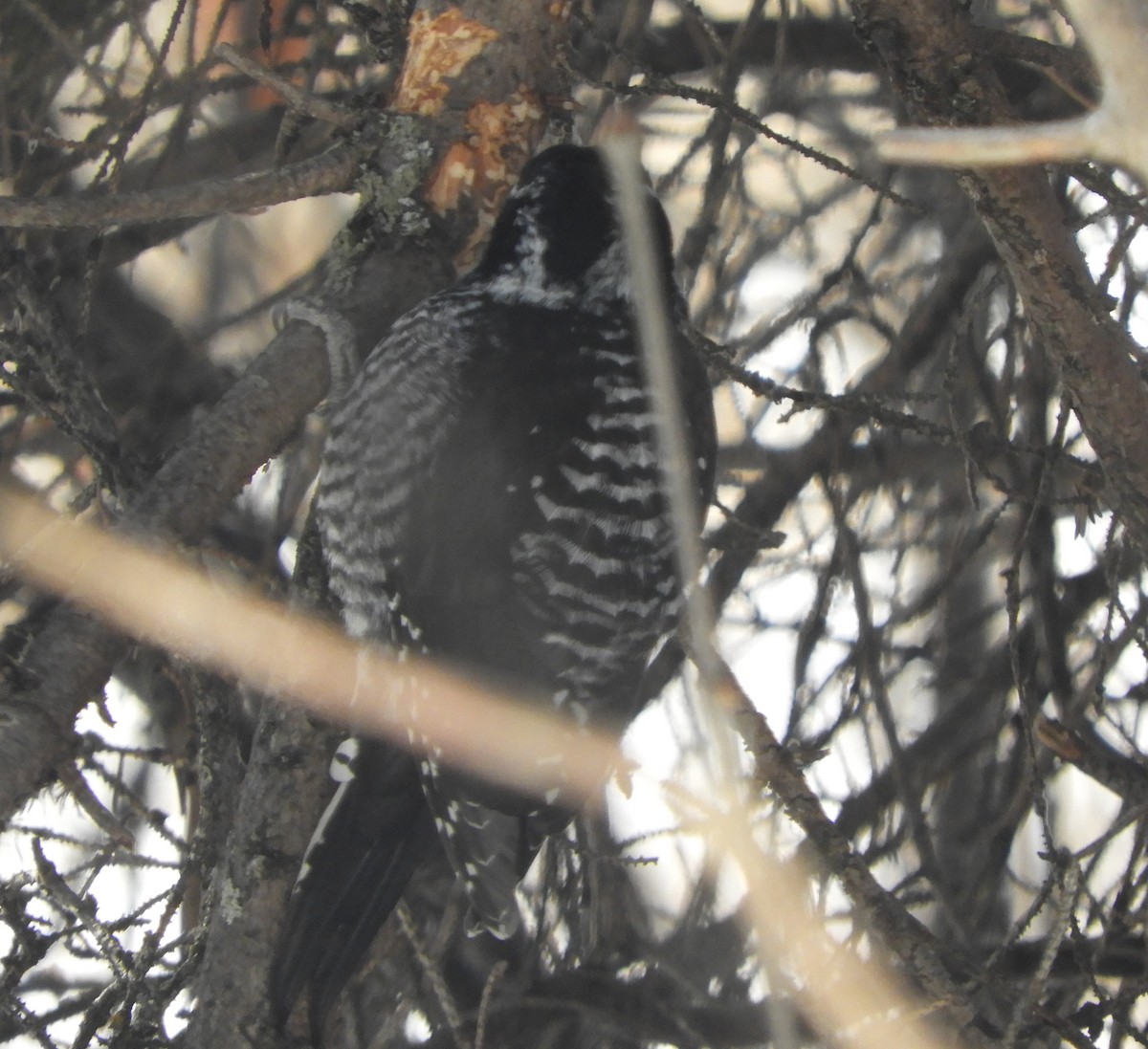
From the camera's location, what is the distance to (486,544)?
2.50 metres

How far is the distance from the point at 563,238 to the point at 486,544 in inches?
26.4

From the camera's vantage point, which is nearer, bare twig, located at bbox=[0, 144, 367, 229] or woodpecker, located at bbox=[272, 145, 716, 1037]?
bare twig, located at bbox=[0, 144, 367, 229]

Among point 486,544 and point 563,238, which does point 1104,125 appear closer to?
point 486,544

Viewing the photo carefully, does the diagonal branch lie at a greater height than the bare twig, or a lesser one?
lesser

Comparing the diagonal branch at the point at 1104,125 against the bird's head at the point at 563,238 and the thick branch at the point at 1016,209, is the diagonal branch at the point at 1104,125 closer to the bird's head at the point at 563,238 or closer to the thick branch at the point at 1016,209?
the thick branch at the point at 1016,209

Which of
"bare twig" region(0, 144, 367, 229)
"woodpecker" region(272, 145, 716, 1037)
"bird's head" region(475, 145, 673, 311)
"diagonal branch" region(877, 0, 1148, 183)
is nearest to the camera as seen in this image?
"diagonal branch" region(877, 0, 1148, 183)

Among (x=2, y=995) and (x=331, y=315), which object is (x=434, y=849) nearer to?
(x=2, y=995)

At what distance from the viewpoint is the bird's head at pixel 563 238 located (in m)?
2.70

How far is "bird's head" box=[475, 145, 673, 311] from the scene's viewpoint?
270 centimetres

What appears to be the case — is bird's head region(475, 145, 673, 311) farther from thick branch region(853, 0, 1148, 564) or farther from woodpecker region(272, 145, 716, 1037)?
thick branch region(853, 0, 1148, 564)

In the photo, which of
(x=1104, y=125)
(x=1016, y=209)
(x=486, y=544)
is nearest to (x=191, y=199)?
(x=486, y=544)

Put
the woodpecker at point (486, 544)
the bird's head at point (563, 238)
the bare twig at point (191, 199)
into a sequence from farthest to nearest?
the bird's head at point (563, 238) < the woodpecker at point (486, 544) < the bare twig at point (191, 199)

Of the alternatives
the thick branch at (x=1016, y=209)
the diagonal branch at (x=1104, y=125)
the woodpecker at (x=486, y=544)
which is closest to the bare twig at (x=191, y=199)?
the woodpecker at (x=486, y=544)

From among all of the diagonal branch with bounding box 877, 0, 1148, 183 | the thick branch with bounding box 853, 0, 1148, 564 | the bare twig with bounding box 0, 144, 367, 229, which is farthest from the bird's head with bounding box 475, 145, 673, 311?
the diagonal branch with bounding box 877, 0, 1148, 183
